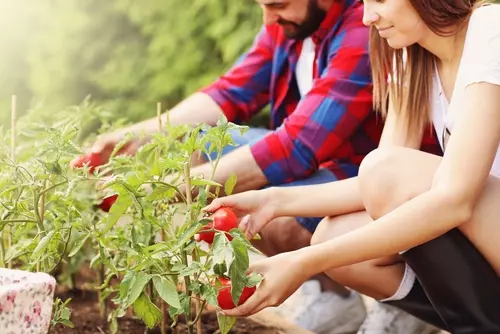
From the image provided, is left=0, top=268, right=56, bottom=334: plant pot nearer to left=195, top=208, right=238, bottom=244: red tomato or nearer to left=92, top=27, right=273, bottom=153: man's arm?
left=195, top=208, right=238, bottom=244: red tomato

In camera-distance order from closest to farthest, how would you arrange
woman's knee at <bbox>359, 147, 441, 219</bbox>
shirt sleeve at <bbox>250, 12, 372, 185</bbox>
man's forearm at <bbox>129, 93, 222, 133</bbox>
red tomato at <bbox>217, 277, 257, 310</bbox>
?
red tomato at <bbox>217, 277, 257, 310</bbox>
woman's knee at <bbox>359, 147, 441, 219</bbox>
shirt sleeve at <bbox>250, 12, 372, 185</bbox>
man's forearm at <bbox>129, 93, 222, 133</bbox>

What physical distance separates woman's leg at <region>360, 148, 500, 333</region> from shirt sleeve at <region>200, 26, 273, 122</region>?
1.06m

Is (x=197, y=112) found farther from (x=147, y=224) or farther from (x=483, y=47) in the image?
(x=483, y=47)

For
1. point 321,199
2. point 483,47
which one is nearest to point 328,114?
point 321,199

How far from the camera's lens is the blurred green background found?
474 centimetres

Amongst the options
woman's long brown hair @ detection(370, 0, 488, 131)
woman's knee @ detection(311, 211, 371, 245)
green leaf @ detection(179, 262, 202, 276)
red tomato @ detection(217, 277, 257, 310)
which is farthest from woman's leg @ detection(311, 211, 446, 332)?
green leaf @ detection(179, 262, 202, 276)

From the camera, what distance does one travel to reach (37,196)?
1.93 m

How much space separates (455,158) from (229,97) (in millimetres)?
1358

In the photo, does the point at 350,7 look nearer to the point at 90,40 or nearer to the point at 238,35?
the point at 238,35

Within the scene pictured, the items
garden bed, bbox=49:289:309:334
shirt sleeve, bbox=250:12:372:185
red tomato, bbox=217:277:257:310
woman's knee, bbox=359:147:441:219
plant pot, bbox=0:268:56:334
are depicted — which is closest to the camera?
plant pot, bbox=0:268:56:334

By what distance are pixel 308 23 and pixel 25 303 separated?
4.91 ft

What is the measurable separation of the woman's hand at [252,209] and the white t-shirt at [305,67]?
2.57ft

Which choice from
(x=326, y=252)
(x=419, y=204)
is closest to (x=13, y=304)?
(x=326, y=252)

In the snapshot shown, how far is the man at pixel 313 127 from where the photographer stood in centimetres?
271
